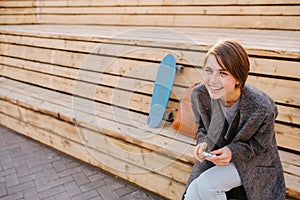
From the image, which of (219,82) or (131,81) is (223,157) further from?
(131,81)

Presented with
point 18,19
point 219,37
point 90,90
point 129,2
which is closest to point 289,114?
point 219,37

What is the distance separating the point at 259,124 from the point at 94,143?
2019 mm

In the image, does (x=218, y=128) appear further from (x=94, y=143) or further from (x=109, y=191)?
(x=94, y=143)

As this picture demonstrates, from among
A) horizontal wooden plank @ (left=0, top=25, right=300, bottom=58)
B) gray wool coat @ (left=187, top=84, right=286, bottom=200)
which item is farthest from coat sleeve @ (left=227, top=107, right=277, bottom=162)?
horizontal wooden plank @ (left=0, top=25, right=300, bottom=58)

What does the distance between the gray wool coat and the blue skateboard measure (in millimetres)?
1229

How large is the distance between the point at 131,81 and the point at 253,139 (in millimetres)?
1833

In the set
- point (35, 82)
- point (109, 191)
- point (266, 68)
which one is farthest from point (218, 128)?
point (35, 82)

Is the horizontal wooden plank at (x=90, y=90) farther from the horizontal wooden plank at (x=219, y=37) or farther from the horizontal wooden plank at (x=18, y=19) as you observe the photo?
the horizontal wooden plank at (x=18, y=19)

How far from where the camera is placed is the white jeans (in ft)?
4.96

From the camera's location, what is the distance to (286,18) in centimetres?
321

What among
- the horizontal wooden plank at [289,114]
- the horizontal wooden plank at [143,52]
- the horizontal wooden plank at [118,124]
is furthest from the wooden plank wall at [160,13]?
the horizontal wooden plank at [118,124]

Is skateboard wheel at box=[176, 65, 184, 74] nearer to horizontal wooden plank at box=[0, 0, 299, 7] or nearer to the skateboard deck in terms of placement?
the skateboard deck

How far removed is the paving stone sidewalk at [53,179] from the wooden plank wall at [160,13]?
2.23 meters

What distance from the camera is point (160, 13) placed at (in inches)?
169
